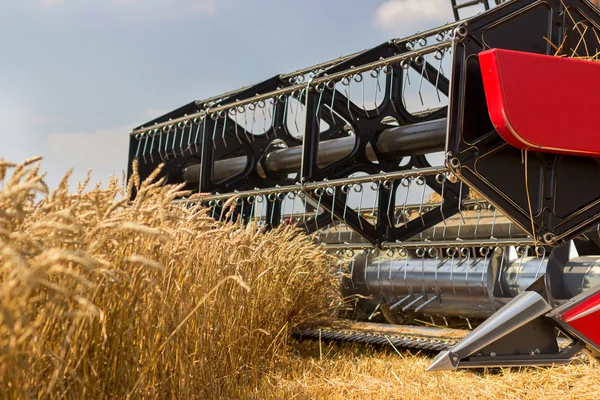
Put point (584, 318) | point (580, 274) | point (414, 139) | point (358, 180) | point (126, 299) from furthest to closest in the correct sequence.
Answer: point (414, 139) → point (358, 180) → point (580, 274) → point (584, 318) → point (126, 299)

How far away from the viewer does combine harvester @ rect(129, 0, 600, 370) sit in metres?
3.30

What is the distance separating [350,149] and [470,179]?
194 cm

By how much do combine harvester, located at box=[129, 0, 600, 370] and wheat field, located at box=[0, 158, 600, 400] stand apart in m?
0.17

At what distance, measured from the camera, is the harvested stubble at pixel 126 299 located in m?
1.43

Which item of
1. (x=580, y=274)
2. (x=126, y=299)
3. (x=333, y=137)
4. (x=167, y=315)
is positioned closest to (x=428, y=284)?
(x=580, y=274)

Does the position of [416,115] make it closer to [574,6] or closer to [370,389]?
[574,6]

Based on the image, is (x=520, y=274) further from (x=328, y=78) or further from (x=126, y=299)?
(x=126, y=299)

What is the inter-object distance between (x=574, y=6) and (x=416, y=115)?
1.96 m

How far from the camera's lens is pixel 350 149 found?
17.5 ft

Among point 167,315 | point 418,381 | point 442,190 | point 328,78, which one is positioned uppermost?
point 328,78

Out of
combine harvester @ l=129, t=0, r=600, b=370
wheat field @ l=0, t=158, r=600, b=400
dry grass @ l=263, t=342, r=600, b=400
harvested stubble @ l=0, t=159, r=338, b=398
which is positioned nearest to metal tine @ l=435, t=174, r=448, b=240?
combine harvester @ l=129, t=0, r=600, b=370

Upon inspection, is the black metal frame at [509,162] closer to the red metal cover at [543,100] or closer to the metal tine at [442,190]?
the red metal cover at [543,100]

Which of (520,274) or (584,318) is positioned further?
(520,274)

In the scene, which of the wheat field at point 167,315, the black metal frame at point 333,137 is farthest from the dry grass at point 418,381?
the black metal frame at point 333,137
